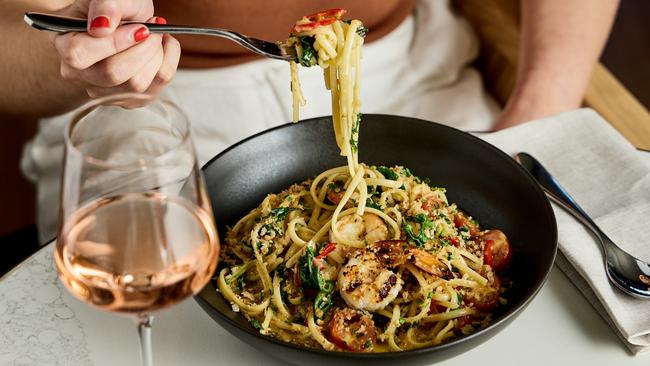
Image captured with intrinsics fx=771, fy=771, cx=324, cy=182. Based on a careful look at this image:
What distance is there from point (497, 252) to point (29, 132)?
8.62ft

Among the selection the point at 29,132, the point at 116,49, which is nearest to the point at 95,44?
the point at 116,49

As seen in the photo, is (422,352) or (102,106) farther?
(422,352)

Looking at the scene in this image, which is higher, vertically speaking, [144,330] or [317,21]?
[317,21]

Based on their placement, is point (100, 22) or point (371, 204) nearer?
point (100, 22)

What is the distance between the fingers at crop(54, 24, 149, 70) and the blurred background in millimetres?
1037

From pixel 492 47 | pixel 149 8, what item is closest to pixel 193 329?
pixel 149 8

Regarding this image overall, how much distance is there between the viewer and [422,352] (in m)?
1.06

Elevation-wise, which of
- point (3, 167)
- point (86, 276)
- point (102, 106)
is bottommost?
point (3, 167)

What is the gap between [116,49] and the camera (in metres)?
1.29

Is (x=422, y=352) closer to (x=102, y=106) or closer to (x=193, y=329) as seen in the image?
(x=193, y=329)

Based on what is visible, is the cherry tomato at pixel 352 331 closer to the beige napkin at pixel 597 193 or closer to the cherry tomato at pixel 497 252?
the cherry tomato at pixel 497 252

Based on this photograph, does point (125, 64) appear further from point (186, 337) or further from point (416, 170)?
point (416, 170)

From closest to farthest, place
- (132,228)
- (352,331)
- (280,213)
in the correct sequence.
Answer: (132,228)
(352,331)
(280,213)

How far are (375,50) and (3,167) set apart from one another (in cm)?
197
